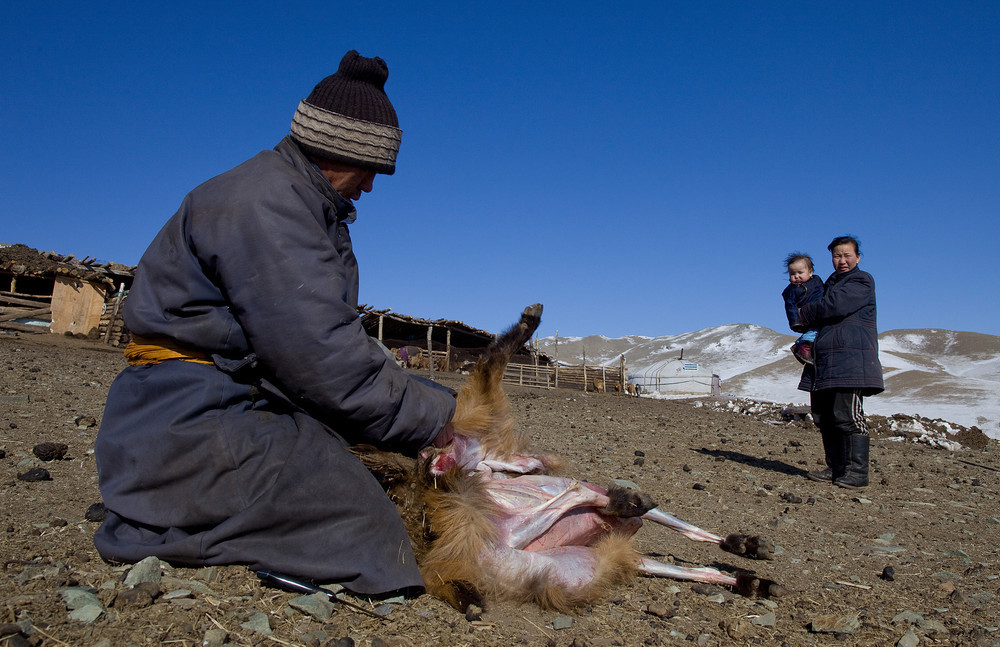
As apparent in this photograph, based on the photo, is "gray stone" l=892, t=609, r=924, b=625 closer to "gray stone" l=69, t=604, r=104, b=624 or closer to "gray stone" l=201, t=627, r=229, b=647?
"gray stone" l=201, t=627, r=229, b=647

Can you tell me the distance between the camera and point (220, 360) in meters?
2.19

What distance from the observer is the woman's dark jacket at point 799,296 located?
622cm

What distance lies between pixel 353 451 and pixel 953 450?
956 centimetres

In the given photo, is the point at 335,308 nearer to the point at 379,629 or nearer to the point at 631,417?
the point at 379,629

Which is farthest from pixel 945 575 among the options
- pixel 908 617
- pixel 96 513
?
pixel 96 513

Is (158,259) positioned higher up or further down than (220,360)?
higher up

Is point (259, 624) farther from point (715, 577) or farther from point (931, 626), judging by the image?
point (931, 626)

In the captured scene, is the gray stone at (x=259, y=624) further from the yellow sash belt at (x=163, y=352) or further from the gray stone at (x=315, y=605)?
the yellow sash belt at (x=163, y=352)

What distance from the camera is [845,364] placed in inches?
222

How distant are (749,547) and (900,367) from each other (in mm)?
29523

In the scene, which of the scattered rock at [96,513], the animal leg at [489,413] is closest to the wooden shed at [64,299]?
the scattered rock at [96,513]

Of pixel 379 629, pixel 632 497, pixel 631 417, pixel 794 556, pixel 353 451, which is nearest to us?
pixel 379 629

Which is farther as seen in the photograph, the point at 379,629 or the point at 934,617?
the point at 934,617

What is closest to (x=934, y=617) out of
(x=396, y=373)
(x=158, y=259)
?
(x=396, y=373)
